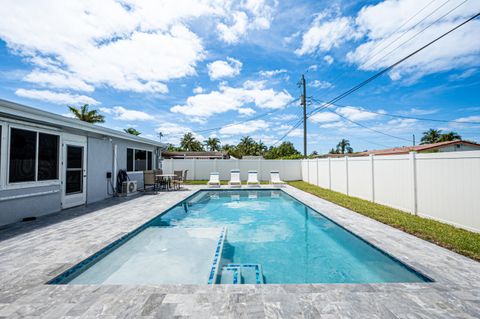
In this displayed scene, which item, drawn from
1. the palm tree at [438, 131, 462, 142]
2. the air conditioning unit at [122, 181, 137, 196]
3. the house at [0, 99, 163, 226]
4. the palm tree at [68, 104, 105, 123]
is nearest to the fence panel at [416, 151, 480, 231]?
the house at [0, 99, 163, 226]

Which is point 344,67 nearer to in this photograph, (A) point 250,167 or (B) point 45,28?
(A) point 250,167

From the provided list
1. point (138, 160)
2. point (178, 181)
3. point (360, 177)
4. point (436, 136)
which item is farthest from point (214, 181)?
point (436, 136)

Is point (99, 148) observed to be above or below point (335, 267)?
above

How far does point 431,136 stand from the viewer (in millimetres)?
41031

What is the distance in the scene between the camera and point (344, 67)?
1185 centimetres

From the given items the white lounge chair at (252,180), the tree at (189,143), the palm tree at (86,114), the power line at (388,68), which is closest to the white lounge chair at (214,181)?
the white lounge chair at (252,180)

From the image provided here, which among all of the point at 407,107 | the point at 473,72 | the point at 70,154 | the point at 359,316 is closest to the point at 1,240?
the point at 70,154

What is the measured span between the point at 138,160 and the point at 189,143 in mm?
33041

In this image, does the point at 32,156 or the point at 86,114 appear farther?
the point at 86,114

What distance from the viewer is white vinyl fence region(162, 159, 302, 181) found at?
58.5 feet

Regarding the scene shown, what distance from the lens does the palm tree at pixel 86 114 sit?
22438 mm

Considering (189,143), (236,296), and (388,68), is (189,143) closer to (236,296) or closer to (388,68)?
(388,68)

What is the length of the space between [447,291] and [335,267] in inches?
61.2

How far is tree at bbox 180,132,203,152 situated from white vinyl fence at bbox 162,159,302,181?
1071 inches
